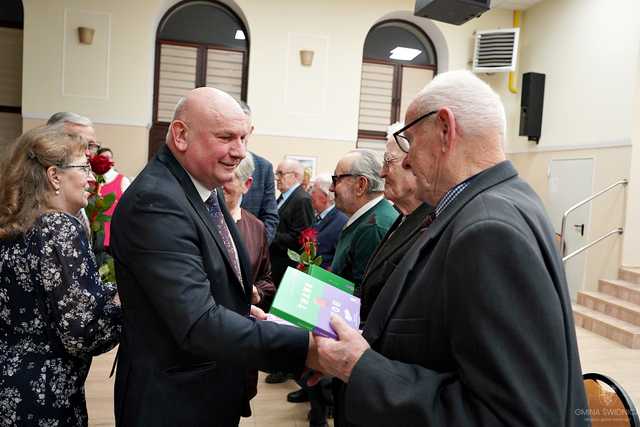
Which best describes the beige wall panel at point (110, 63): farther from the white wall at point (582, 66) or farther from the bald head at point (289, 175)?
the white wall at point (582, 66)

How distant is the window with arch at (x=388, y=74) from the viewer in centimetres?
855

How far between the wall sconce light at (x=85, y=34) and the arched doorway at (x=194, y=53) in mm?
973

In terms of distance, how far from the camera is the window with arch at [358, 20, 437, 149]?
8555 mm

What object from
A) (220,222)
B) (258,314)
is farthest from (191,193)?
(258,314)

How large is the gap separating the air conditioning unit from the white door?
5.77 ft

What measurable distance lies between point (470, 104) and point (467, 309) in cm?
41

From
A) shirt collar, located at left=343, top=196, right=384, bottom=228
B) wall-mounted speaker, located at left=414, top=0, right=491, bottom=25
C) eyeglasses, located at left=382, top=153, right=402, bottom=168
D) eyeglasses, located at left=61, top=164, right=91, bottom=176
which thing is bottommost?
shirt collar, located at left=343, top=196, right=384, bottom=228

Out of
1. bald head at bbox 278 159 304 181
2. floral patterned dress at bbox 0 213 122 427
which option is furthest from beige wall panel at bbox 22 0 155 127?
floral patterned dress at bbox 0 213 122 427

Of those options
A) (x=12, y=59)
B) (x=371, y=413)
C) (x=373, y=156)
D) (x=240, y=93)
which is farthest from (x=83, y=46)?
(x=371, y=413)

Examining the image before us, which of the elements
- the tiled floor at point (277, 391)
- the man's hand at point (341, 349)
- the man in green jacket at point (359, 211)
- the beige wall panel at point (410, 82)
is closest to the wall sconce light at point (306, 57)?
the beige wall panel at point (410, 82)

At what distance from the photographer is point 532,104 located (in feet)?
26.3

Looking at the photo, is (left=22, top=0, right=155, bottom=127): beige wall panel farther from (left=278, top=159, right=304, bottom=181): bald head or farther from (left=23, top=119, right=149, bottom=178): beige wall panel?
(left=278, top=159, right=304, bottom=181): bald head

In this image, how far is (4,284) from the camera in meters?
1.58

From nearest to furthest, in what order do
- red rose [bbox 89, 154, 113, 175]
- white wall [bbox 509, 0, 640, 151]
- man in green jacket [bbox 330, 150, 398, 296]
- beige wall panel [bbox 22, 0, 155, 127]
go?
red rose [bbox 89, 154, 113, 175], man in green jacket [bbox 330, 150, 398, 296], white wall [bbox 509, 0, 640, 151], beige wall panel [bbox 22, 0, 155, 127]
